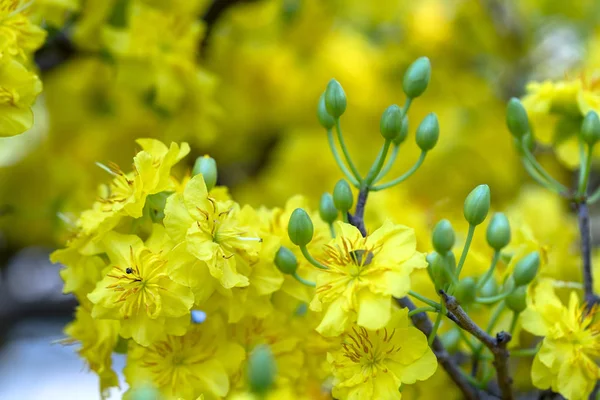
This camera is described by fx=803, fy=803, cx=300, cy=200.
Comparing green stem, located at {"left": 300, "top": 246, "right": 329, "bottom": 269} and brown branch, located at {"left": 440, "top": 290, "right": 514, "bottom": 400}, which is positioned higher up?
green stem, located at {"left": 300, "top": 246, "right": 329, "bottom": 269}

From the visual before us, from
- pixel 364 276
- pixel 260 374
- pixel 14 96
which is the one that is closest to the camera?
pixel 260 374

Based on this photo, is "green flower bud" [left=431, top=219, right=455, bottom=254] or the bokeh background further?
the bokeh background

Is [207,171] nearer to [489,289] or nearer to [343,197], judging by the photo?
[343,197]

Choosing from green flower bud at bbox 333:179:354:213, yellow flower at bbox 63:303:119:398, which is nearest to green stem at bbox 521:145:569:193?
green flower bud at bbox 333:179:354:213

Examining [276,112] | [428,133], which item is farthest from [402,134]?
[276,112]

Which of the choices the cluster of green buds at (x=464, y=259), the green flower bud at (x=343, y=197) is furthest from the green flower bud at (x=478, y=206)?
the green flower bud at (x=343, y=197)

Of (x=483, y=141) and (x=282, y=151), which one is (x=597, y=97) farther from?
(x=282, y=151)

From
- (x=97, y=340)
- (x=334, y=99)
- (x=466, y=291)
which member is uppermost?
(x=334, y=99)

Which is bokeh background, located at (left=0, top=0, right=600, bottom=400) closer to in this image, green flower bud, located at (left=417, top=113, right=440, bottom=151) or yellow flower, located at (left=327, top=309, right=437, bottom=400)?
green flower bud, located at (left=417, top=113, right=440, bottom=151)
